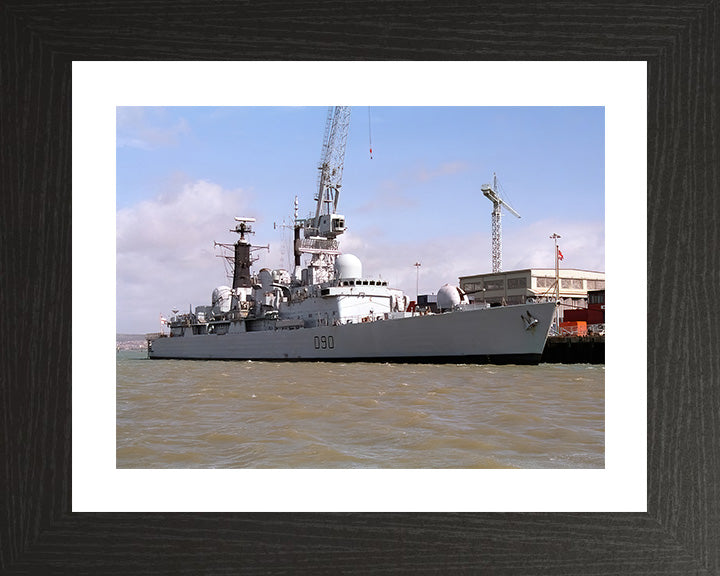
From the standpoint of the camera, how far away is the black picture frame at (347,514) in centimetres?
192

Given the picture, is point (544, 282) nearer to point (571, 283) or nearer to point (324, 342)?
point (571, 283)

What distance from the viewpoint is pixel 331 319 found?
17.0 meters

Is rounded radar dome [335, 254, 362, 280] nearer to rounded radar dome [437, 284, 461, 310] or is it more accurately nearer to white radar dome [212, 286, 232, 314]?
rounded radar dome [437, 284, 461, 310]

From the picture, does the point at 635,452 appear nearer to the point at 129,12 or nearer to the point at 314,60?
the point at 314,60

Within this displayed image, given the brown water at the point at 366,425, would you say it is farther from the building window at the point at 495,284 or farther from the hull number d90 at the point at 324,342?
the building window at the point at 495,284

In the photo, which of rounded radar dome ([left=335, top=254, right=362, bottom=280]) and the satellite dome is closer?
rounded radar dome ([left=335, top=254, right=362, bottom=280])

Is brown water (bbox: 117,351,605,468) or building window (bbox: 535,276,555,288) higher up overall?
building window (bbox: 535,276,555,288)

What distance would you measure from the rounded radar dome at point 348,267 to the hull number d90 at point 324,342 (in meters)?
2.00

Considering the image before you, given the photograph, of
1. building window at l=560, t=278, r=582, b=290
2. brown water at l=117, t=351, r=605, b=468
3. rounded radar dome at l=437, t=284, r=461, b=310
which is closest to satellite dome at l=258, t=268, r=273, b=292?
rounded radar dome at l=437, t=284, r=461, b=310

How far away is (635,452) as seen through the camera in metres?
1.97

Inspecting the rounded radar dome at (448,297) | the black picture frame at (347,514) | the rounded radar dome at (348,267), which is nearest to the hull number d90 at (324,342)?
the rounded radar dome at (348,267)

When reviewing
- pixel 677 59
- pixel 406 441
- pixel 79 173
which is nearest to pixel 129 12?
pixel 79 173

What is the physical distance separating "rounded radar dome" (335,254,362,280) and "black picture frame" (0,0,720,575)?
15962 mm

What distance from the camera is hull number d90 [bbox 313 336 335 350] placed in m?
16.4
